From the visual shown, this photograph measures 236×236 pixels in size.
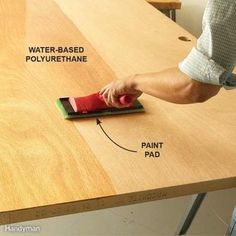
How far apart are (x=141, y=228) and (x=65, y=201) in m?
0.90

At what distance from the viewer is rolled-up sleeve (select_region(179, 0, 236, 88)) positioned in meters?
0.59

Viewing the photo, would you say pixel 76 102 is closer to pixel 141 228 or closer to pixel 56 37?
pixel 56 37

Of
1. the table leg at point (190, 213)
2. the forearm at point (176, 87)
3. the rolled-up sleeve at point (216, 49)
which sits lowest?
the table leg at point (190, 213)

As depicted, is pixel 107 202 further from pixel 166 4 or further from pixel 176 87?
pixel 166 4

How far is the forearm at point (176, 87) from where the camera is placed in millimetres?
673

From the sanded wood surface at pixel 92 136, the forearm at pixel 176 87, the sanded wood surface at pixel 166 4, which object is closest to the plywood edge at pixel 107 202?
the sanded wood surface at pixel 92 136

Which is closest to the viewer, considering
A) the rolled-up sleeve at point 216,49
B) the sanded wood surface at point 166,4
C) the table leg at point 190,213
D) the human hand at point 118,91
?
the rolled-up sleeve at point 216,49

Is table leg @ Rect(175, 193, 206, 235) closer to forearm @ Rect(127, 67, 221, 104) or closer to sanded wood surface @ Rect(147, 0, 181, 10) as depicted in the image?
forearm @ Rect(127, 67, 221, 104)

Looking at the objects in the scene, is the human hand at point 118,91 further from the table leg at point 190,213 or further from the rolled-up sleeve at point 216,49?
the table leg at point 190,213

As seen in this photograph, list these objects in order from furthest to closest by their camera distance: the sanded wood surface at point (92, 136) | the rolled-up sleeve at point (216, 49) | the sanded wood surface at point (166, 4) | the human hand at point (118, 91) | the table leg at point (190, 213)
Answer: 1. the sanded wood surface at point (166, 4)
2. the table leg at point (190, 213)
3. the human hand at point (118, 91)
4. the sanded wood surface at point (92, 136)
5. the rolled-up sleeve at point (216, 49)

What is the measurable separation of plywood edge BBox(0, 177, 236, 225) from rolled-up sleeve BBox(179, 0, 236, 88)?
0.77 ft

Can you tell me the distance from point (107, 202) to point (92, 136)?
0.19 meters

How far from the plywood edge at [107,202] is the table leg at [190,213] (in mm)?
466

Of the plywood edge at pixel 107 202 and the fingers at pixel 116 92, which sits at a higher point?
the fingers at pixel 116 92
